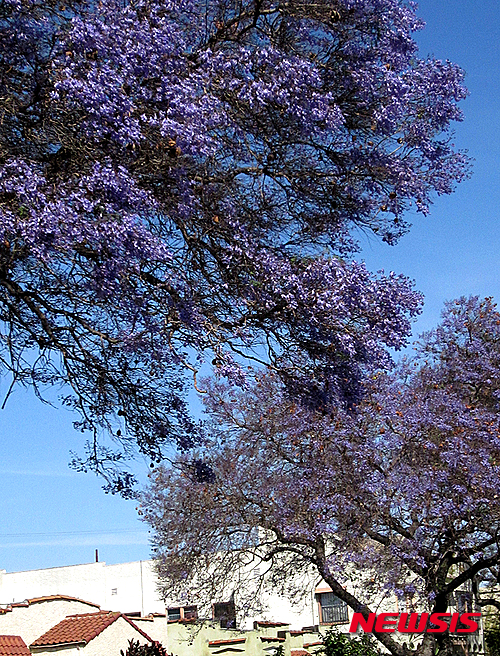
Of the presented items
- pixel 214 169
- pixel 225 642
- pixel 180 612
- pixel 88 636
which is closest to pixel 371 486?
pixel 88 636

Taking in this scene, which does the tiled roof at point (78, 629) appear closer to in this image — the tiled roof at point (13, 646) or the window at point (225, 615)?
the tiled roof at point (13, 646)

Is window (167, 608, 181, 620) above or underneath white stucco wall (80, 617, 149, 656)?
above

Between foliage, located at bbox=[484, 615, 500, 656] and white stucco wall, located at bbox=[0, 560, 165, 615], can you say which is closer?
foliage, located at bbox=[484, 615, 500, 656]

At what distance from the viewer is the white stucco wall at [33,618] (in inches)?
784

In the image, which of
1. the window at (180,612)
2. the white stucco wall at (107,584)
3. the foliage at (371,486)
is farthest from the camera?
the white stucco wall at (107,584)

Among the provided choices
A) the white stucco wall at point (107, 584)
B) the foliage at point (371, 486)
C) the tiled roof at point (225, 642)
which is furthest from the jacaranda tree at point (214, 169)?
the white stucco wall at point (107, 584)

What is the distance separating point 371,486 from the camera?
725 inches

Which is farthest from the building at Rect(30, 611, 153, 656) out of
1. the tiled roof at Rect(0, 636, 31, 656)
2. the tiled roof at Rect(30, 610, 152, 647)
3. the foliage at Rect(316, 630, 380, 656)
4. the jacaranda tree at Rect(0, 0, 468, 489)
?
the jacaranda tree at Rect(0, 0, 468, 489)

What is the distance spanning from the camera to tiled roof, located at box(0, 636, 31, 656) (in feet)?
60.0

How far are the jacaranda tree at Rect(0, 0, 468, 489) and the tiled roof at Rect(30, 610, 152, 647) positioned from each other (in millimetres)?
12646

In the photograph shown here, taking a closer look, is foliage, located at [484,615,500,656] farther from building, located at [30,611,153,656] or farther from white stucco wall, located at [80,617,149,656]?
building, located at [30,611,153,656]

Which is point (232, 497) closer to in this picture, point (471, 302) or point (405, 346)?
point (471, 302)

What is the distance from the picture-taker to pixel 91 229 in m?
6.63

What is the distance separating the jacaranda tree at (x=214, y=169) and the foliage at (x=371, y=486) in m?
9.23
